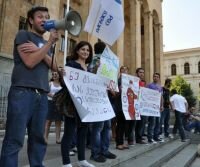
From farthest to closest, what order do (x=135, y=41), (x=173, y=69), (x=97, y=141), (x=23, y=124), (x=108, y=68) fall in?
(x=173, y=69) < (x=135, y=41) < (x=108, y=68) < (x=97, y=141) < (x=23, y=124)

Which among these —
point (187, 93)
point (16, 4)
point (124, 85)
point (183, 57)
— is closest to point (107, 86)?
point (124, 85)

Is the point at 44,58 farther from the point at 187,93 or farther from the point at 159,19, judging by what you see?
the point at 187,93

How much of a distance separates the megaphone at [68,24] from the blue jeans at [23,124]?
2.24ft

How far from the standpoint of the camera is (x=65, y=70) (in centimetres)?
366

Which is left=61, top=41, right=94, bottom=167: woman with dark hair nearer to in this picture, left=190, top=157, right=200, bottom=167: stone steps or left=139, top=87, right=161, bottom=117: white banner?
left=139, top=87, right=161, bottom=117: white banner

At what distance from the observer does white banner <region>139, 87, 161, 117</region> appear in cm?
730

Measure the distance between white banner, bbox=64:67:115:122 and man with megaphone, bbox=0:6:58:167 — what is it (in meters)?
0.76

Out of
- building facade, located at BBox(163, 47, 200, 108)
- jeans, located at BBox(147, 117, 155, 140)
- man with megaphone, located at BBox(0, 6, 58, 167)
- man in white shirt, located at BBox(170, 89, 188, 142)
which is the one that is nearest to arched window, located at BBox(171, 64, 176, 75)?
building facade, located at BBox(163, 47, 200, 108)

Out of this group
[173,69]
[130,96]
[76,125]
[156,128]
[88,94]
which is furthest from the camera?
[173,69]

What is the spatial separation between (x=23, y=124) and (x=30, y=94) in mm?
304

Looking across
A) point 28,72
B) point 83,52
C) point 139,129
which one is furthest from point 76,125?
point 139,129

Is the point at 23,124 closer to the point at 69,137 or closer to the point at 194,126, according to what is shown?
the point at 69,137

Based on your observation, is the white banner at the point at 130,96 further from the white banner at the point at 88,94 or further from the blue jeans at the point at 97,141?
the white banner at the point at 88,94

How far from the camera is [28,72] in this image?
2.73 meters
